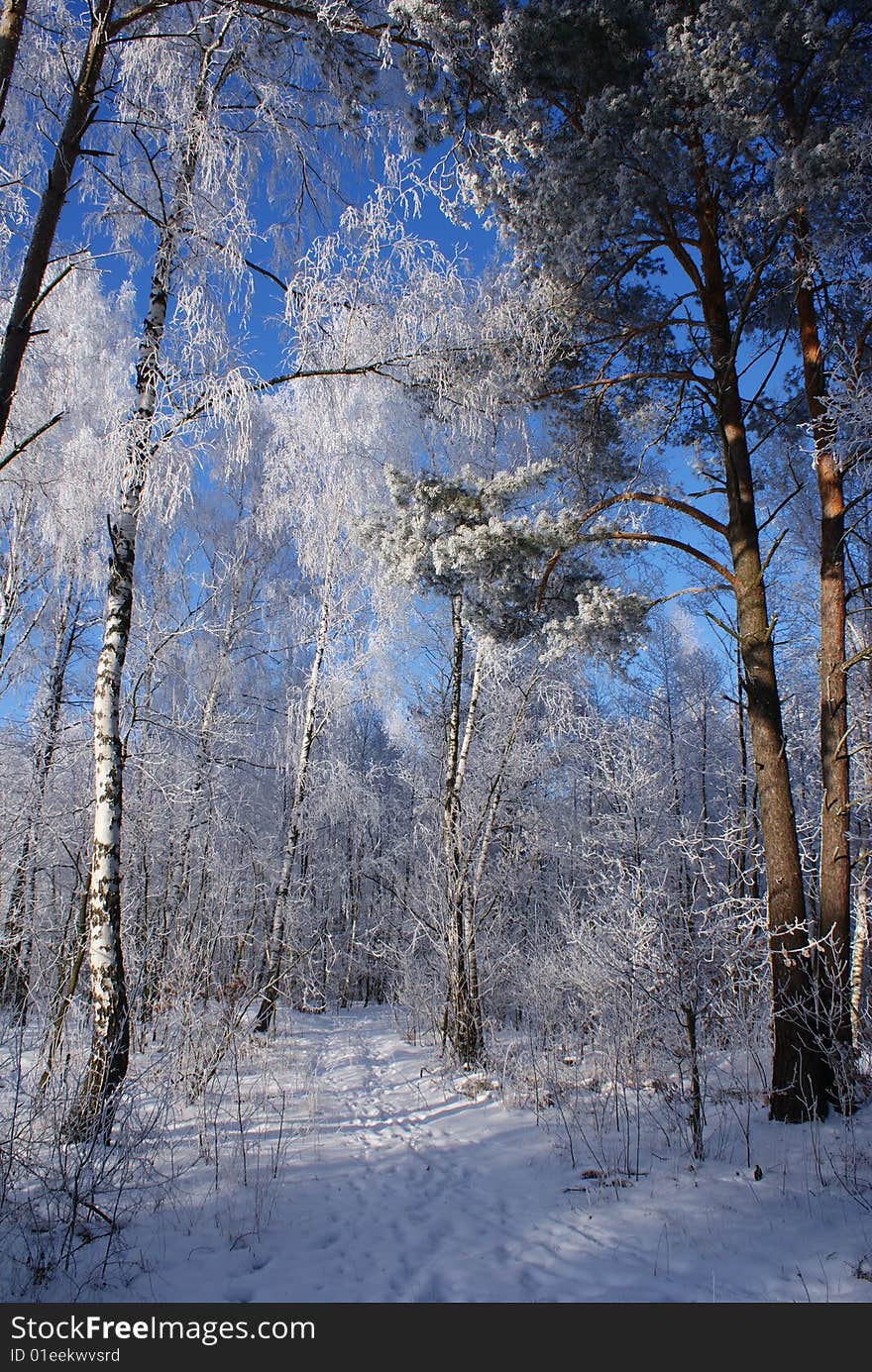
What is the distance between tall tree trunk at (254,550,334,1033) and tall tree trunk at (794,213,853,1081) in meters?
6.65

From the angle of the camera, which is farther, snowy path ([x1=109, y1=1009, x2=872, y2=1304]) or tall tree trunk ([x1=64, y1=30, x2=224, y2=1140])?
tall tree trunk ([x1=64, y1=30, x2=224, y2=1140])

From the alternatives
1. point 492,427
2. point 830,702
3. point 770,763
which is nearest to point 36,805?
point 492,427

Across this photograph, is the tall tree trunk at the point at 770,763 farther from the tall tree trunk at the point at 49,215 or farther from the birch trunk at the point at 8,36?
the birch trunk at the point at 8,36

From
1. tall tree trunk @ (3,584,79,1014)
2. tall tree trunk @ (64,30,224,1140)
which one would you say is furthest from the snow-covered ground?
tall tree trunk @ (3,584,79,1014)

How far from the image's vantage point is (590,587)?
6.08 metres

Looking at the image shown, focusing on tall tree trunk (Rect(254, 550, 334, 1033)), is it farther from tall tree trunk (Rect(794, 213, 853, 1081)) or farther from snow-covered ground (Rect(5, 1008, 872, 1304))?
tall tree trunk (Rect(794, 213, 853, 1081))

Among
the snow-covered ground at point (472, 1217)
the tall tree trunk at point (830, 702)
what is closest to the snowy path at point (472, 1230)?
the snow-covered ground at point (472, 1217)

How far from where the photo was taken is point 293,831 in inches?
395

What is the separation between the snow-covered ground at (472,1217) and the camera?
283cm

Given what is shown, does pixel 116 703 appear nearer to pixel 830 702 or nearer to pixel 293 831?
pixel 293 831

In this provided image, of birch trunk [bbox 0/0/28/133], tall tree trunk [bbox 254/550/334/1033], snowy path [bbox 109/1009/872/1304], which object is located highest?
birch trunk [bbox 0/0/28/133]

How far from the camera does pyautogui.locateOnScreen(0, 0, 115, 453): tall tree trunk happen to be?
10.6 ft
